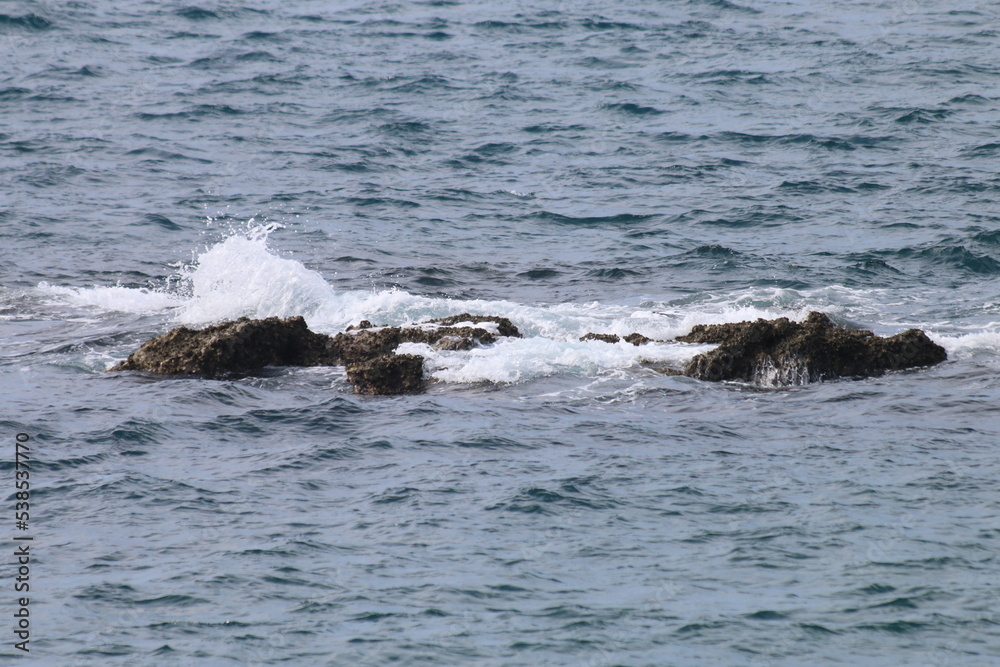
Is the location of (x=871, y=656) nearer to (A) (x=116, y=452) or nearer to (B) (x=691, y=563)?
(B) (x=691, y=563)

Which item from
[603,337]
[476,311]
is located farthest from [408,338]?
[603,337]

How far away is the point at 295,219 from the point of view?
2077 centimetres

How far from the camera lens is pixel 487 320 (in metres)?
14.1

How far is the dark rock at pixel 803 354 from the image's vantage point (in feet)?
40.5

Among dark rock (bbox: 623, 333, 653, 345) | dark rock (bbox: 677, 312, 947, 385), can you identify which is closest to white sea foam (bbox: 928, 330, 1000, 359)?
dark rock (bbox: 677, 312, 947, 385)

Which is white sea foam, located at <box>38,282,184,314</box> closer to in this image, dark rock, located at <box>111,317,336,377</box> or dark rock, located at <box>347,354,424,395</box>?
dark rock, located at <box>111,317,336,377</box>

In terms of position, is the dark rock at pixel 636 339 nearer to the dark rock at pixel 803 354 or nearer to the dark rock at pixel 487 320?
the dark rock at pixel 803 354

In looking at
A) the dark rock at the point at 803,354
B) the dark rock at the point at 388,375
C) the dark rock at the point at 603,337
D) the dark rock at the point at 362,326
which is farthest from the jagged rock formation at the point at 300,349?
the dark rock at the point at 803,354

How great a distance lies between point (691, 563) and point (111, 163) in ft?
62.3

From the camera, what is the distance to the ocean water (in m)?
7.70

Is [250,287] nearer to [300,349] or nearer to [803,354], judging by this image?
[300,349]

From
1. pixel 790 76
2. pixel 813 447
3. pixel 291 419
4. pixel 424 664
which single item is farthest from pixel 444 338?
pixel 790 76

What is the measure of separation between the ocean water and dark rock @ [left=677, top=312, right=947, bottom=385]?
0.35m

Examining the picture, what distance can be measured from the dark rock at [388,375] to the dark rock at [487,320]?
1.61 m
